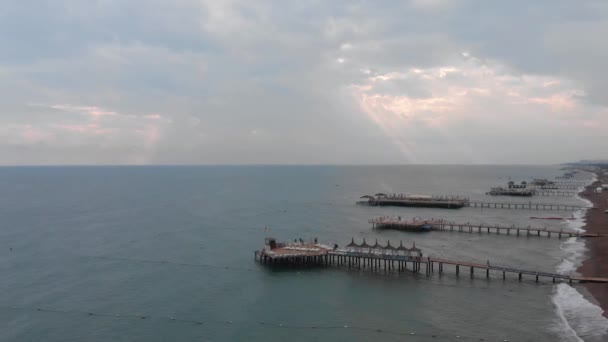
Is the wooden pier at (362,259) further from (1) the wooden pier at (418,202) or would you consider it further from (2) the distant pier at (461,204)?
(2) the distant pier at (461,204)

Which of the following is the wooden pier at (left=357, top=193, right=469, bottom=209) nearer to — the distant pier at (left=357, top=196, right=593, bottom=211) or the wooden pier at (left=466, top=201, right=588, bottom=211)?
the distant pier at (left=357, top=196, right=593, bottom=211)

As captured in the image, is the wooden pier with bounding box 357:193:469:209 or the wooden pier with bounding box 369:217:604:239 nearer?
the wooden pier with bounding box 369:217:604:239

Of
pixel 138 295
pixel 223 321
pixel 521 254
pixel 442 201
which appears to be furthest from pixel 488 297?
pixel 442 201

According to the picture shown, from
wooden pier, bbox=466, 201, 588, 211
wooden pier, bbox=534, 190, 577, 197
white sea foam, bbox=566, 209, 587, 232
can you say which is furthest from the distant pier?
wooden pier, bbox=534, 190, 577, 197

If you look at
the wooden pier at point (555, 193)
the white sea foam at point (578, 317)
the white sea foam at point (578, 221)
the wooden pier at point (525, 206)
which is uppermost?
the wooden pier at point (555, 193)

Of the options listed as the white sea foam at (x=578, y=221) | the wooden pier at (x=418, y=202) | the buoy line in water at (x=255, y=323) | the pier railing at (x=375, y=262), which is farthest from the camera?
the wooden pier at (x=418, y=202)

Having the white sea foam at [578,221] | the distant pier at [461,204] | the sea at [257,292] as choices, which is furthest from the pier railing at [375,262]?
the distant pier at [461,204]

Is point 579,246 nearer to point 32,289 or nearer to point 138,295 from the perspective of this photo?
point 138,295
